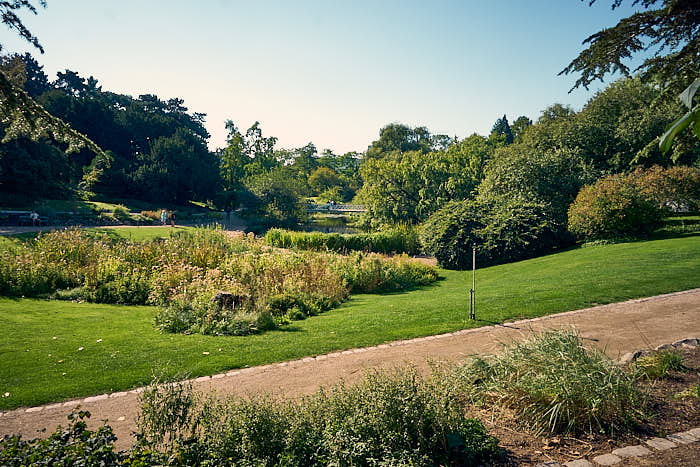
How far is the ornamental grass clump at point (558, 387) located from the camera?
3.96 m

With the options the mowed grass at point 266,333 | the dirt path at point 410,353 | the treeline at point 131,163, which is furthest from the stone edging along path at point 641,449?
the treeline at point 131,163

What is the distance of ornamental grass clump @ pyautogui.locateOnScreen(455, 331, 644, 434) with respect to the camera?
3.96 metres

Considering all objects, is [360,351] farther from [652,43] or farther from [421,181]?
[421,181]

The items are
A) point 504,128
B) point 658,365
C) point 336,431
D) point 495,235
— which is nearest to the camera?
point 336,431

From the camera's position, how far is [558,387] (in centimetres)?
415

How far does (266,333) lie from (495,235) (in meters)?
12.5

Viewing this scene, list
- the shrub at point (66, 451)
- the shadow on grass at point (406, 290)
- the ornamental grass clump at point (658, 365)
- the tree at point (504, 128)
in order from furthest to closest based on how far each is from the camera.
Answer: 1. the tree at point (504, 128)
2. the shadow on grass at point (406, 290)
3. the ornamental grass clump at point (658, 365)
4. the shrub at point (66, 451)

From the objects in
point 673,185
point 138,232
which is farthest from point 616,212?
point 138,232

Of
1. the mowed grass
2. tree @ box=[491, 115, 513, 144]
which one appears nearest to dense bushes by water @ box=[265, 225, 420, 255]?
the mowed grass

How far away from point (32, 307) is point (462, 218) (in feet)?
48.8

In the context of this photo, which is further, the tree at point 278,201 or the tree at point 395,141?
the tree at point 395,141

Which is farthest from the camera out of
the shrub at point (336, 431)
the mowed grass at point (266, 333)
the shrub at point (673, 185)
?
the shrub at point (673, 185)

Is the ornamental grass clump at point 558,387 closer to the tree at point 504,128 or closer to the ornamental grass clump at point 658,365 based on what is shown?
the ornamental grass clump at point 658,365

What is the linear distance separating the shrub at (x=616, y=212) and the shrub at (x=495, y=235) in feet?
4.47
